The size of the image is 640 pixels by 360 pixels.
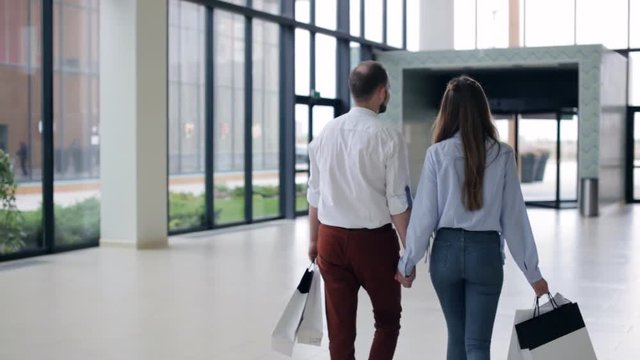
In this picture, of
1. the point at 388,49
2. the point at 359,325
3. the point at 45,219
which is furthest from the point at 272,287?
the point at 388,49

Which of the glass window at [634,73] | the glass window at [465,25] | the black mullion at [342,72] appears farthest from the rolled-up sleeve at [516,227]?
the glass window at [465,25]

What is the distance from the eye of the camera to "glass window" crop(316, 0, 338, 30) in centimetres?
1722

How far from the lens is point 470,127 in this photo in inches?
141

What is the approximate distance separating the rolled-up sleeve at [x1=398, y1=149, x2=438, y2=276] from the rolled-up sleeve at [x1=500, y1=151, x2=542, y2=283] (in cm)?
28

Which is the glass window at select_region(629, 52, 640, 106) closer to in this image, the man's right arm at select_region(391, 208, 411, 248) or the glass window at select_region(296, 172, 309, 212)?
the glass window at select_region(296, 172, 309, 212)

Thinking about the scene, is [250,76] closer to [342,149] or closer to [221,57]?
[221,57]

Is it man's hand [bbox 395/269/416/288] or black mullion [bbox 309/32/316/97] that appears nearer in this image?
man's hand [bbox 395/269/416/288]

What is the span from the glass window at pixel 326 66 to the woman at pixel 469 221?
1381 cm

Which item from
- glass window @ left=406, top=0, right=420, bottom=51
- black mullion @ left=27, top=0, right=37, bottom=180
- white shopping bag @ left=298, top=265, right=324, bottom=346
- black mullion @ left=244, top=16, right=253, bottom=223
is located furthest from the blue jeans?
glass window @ left=406, top=0, right=420, bottom=51

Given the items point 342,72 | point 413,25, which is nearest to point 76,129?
point 342,72

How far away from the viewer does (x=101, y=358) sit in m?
5.49

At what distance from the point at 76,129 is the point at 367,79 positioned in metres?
8.29

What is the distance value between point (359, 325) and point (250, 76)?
8.96 m

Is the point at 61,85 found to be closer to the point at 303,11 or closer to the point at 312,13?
the point at 303,11
